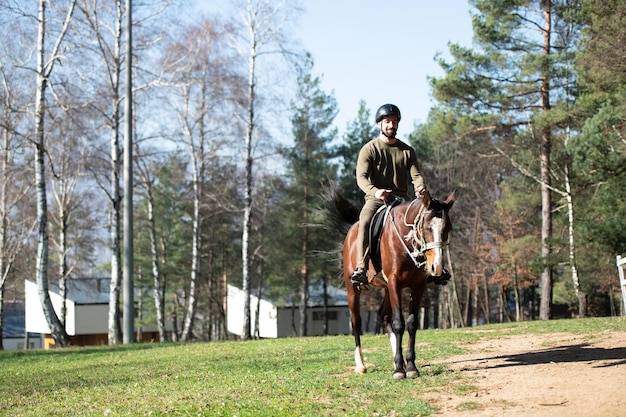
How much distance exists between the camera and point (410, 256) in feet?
30.0

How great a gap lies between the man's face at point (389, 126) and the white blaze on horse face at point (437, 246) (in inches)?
71.7

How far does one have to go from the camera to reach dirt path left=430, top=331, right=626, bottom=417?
6863 mm

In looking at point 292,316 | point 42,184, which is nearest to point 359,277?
point 42,184

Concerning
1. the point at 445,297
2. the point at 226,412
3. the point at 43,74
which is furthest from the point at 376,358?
the point at 445,297

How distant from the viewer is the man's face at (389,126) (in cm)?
1005

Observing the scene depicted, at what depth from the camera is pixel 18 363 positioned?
16.4m

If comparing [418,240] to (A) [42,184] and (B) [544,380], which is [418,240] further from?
(A) [42,184]

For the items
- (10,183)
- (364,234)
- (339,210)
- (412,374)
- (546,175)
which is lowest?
(412,374)

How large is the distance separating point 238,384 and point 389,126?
4.04 metres

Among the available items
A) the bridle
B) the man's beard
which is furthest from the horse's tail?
the bridle

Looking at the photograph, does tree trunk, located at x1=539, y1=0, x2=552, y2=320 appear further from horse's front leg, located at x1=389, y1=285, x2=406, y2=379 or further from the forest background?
Result: horse's front leg, located at x1=389, y1=285, x2=406, y2=379

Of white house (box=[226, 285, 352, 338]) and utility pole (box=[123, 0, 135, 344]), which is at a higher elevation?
utility pole (box=[123, 0, 135, 344])

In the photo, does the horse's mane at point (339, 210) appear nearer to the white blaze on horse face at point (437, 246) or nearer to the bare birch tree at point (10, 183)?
the white blaze on horse face at point (437, 246)

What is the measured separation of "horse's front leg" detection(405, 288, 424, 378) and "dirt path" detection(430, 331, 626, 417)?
28.3 inches
